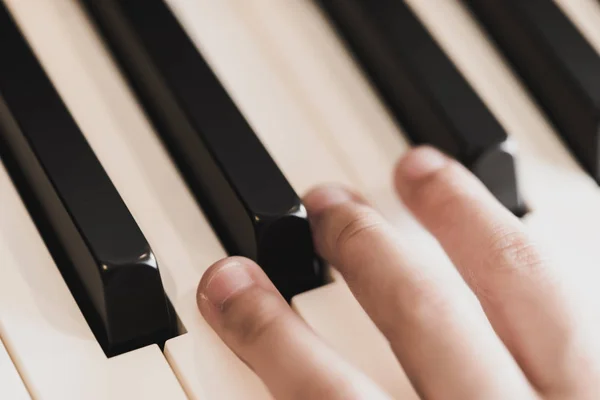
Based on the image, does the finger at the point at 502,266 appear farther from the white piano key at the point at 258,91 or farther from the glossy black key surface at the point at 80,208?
the glossy black key surface at the point at 80,208

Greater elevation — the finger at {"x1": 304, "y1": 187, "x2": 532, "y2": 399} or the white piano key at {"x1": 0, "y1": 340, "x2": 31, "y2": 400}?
the white piano key at {"x1": 0, "y1": 340, "x2": 31, "y2": 400}

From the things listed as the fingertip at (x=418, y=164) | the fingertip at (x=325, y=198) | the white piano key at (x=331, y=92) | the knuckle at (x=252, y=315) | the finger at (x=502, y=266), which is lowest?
the finger at (x=502, y=266)

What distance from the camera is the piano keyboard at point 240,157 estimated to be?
0.69 meters

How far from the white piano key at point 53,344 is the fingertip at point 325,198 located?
17 centimetres

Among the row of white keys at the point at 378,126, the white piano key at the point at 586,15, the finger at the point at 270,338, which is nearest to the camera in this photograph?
the finger at the point at 270,338

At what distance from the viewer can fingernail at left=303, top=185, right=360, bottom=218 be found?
78 centimetres

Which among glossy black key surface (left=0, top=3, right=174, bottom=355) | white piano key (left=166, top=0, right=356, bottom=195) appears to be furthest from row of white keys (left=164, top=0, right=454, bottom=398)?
glossy black key surface (left=0, top=3, right=174, bottom=355)

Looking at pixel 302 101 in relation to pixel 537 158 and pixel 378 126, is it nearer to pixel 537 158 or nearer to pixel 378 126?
pixel 378 126

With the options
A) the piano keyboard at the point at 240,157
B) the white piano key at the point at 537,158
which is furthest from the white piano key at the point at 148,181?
the white piano key at the point at 537,158

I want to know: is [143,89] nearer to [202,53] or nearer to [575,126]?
[202,53]

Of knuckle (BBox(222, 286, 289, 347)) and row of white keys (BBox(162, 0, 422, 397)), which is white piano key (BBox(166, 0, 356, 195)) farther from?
knuckle (BBox(222, 286, 289, 347))

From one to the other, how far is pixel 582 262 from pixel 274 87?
0.96ft

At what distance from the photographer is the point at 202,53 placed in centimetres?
86

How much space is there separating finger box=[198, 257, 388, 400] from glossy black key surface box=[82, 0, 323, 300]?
30 millimetres
